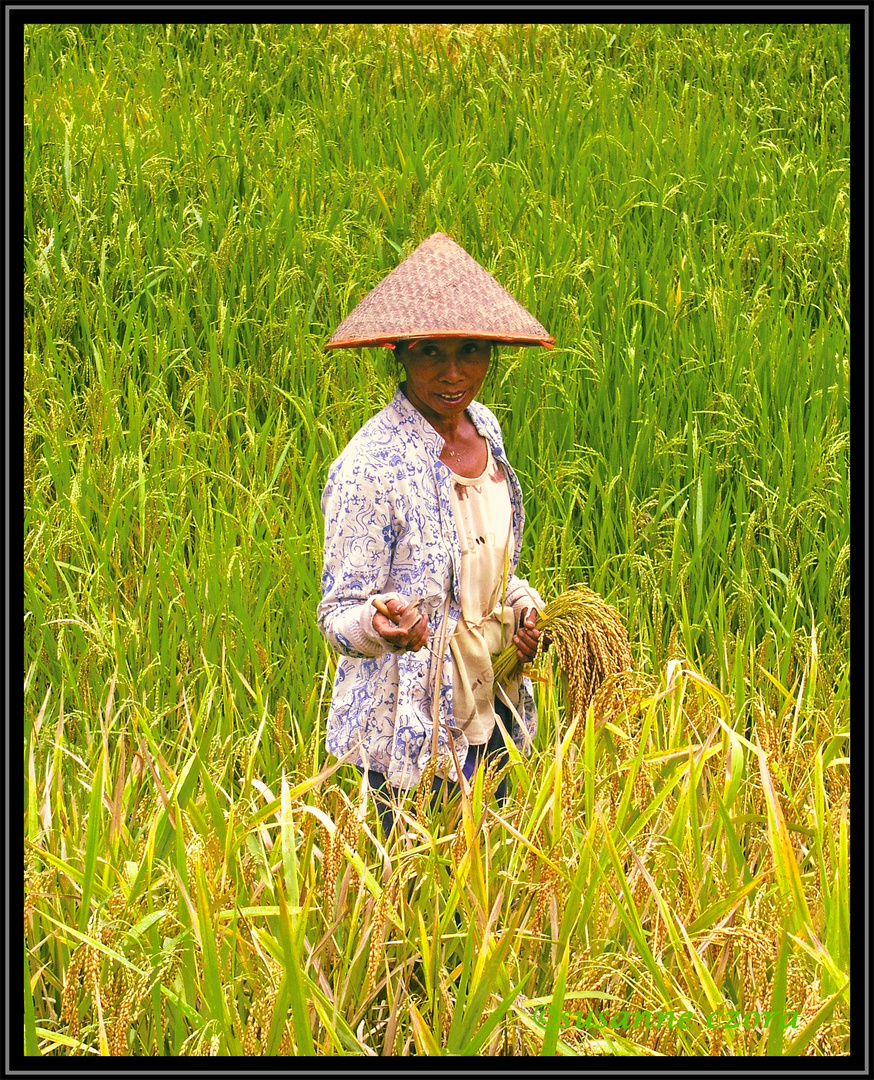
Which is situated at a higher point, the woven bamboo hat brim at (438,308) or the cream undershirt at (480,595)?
the woven bamboo hat brim at (438,308)

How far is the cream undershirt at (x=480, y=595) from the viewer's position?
1970 mm

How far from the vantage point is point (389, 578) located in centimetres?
192

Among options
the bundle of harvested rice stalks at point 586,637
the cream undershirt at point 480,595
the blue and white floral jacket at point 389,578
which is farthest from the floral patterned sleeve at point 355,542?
the bundle of harvested rice stalks at point 586,637

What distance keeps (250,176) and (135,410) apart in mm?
1777

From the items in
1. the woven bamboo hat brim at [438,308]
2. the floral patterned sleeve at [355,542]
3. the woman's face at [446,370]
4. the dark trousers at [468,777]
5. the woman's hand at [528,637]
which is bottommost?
the dark trousers at [468,777]

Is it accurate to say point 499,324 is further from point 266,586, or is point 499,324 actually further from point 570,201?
point 570,201

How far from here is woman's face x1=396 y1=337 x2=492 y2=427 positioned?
1871 millimetres

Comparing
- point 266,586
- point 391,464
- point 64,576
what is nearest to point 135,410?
point 64,576

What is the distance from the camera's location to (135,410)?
3293 mm

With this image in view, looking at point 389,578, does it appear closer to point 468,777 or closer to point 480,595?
point 480,595

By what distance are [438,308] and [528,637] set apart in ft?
1.92

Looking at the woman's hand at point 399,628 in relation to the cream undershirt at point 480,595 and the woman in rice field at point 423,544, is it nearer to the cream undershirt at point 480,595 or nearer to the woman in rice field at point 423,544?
the woman in rice field at point 423,544

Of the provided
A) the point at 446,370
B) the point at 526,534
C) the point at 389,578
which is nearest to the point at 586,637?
the point at 389,578

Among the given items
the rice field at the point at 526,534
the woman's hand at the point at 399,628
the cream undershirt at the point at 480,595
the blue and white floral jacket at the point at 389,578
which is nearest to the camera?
the rice field at the point at 526,534
